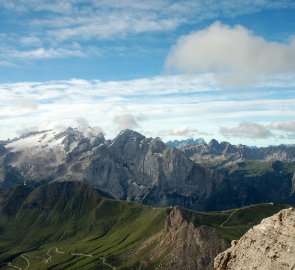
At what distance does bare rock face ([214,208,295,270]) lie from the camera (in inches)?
1549

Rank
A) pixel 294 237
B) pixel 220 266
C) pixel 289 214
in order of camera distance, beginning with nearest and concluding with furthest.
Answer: pixel 294 237 → pixel 289 214 → pixel 220 266

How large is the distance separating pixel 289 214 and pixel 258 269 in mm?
5887

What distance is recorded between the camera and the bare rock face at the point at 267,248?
3934cm

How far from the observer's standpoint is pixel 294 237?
39.4m

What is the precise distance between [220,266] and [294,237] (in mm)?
9044

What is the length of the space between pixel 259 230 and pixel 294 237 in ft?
14.2

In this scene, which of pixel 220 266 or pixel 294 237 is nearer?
pixel 294 237

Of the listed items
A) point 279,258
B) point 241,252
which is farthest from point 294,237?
point 241,252

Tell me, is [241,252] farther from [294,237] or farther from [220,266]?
[294,237]

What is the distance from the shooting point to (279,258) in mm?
39500

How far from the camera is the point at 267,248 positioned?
134ft

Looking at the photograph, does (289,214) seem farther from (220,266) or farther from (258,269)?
(220,266)

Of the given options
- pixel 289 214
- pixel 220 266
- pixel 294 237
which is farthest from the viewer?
pixel 220 266

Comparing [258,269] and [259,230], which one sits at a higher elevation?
[259,230]
